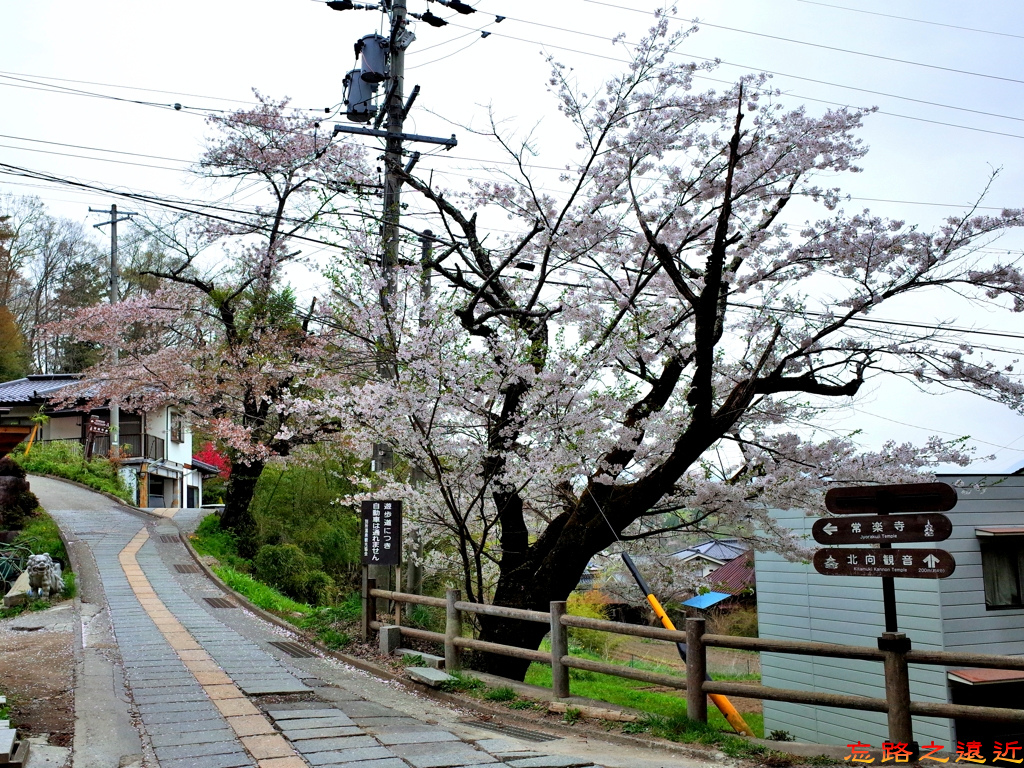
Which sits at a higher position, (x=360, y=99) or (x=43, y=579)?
(x=360, y=99)

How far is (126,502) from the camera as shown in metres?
24.4

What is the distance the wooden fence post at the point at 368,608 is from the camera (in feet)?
34.5

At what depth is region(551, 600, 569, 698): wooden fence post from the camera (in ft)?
25.1

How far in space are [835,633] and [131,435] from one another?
27756 mm

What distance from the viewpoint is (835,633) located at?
12.3 metres

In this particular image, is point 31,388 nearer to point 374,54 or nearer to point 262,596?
point 262,596

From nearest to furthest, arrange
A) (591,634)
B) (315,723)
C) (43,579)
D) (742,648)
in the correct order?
(742,648) < (315,723) < (43,579) < (591,634)

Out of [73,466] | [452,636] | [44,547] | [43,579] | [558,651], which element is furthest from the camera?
[73,466]

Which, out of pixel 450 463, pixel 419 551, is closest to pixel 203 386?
pixel 419 551

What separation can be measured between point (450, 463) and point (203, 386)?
9872 mm

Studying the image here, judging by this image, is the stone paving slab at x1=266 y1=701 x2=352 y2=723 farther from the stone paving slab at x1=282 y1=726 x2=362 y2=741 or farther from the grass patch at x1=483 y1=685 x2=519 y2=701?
the grass patch at x1=483 y1=685 x2=519 y2=701

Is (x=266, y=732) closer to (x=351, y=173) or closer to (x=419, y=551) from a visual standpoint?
(x=419, y=551)

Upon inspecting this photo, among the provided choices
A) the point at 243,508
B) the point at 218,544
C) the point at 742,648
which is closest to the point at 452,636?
the point at 742,648

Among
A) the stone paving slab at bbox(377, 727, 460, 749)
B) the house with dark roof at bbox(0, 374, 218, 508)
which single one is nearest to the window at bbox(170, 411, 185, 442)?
the house with dark roof at bbox(0, 374, 218, 508)
